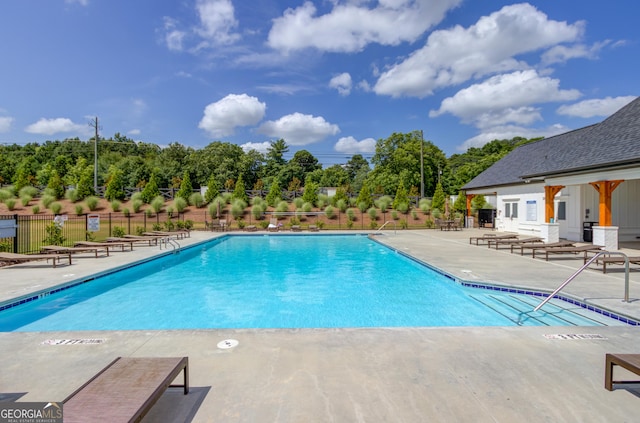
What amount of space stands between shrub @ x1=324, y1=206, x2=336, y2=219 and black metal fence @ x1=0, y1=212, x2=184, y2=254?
1166cm

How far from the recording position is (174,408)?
269 cm

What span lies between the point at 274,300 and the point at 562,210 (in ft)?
52.7

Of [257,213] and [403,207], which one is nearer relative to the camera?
[257,213]

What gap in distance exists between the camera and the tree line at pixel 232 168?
37.7m

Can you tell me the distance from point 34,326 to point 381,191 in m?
33.2

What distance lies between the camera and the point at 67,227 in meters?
23.2

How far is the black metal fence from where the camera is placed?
11.7m

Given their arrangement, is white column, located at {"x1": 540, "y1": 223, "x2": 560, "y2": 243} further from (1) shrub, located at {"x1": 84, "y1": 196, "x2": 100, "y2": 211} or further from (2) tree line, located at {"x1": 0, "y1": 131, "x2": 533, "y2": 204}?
(1) shrub, located at {"x1": 84, "y1": 196, "x2": 100, "y2": 211}

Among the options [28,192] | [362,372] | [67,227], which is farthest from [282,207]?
[362,372]

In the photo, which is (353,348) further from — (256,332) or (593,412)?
(593,412)

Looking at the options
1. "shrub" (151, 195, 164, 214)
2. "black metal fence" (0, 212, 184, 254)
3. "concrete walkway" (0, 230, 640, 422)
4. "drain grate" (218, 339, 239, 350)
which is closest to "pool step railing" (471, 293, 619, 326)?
"concrete walkway" (0, 230, 640, 422)

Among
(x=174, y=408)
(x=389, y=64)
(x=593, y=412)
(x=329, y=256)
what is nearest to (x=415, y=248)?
(x=329, y=256)

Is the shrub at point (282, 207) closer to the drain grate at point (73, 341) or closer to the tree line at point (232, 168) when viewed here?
the tree line at point (232, 168)

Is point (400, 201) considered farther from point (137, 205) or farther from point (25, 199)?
point (25, 199)
